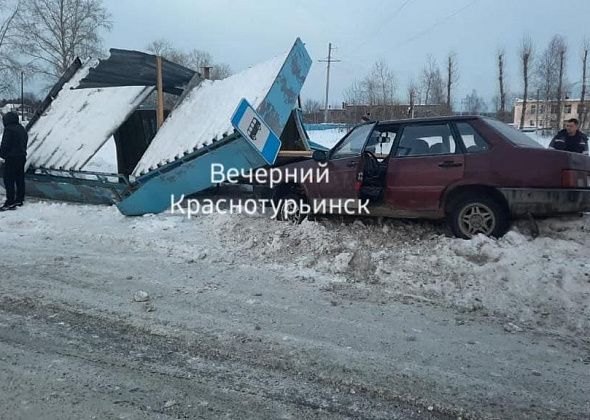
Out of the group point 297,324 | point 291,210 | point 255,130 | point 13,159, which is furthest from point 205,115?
point 297,324

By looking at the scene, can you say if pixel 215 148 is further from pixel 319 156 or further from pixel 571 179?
pixel 571 179

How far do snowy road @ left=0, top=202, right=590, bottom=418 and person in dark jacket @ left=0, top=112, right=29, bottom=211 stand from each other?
2.41 metres

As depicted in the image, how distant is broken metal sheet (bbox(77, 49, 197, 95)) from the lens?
27.7ft

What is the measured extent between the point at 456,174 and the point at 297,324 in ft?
10.1

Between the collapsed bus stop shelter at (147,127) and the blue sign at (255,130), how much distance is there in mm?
120

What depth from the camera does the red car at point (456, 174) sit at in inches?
219

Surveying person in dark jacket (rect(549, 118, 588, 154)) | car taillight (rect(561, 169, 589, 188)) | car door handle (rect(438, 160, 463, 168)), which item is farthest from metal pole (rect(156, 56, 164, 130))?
person in dark jacket (rect(549, 118, 588, 154))

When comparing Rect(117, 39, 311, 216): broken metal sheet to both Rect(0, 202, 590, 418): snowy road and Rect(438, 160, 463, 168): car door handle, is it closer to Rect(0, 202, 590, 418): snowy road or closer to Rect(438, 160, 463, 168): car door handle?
Rect(0, 202, 590, 418): snowy road

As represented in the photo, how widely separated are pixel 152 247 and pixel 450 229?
3.93 meters

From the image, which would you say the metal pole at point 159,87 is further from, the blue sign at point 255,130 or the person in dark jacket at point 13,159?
the blue sign at point 255,130

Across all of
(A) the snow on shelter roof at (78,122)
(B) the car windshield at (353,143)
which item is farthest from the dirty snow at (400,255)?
(A) the snow on shelter roof at (78,122)

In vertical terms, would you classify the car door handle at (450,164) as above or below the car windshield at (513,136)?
below

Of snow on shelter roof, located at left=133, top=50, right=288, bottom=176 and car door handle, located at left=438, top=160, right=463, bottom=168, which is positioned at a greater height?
snow on shelter roof, located at left=133, top=50, right=288, bottom=176

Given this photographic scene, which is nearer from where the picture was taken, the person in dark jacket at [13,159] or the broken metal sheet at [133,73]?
the broken metal sheet at [133,73]
